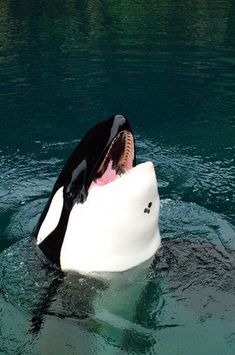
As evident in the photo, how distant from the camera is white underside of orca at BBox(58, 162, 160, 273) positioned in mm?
4711

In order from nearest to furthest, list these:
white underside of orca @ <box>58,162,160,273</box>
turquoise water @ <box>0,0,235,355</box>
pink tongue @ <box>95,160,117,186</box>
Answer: white underside of orca @ <box>58,162,160,273</box>, pink tongue @ <box>95,160,117,186</box>, turquoise water @ <box>0,0,235,355</box>

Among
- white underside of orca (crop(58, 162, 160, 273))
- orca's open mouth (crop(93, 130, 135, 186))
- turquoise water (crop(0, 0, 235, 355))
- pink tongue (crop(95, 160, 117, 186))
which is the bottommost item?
turquoise water (crop(0, 0, 235, 355))

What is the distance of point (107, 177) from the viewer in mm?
4891

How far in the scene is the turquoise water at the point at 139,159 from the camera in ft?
16.5

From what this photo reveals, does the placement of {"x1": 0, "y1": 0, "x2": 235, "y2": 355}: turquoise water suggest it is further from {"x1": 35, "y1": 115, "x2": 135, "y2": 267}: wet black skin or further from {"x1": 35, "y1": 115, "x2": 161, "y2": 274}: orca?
{"x1": 35, "y1": 115, "x2": 135, "y2": 267}: wet black skin

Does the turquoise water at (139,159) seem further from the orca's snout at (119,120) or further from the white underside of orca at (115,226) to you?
the orca's snout at (119,120)

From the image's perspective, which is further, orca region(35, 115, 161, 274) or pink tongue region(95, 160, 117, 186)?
pink tongue region(95, 160, 117, 186)

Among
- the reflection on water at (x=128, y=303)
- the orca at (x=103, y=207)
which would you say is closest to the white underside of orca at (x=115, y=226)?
the orca at (x=103, y=207)

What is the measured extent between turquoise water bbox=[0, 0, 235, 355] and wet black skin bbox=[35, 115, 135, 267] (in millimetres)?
465

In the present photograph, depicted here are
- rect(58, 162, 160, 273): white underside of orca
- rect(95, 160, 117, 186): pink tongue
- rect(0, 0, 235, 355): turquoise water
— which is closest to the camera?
rect(58, 162, 160, 273): white underside of orca

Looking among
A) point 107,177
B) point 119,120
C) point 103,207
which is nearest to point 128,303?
point 103,207

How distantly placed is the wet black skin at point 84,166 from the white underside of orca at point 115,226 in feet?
0.18

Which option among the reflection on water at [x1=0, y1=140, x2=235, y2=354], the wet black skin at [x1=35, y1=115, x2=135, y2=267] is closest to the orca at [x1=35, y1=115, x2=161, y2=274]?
the wet black skin at [x1=35, y1=115, x2=135, y2=267]

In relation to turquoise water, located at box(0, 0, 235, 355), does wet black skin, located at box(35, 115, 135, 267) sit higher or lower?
higher
